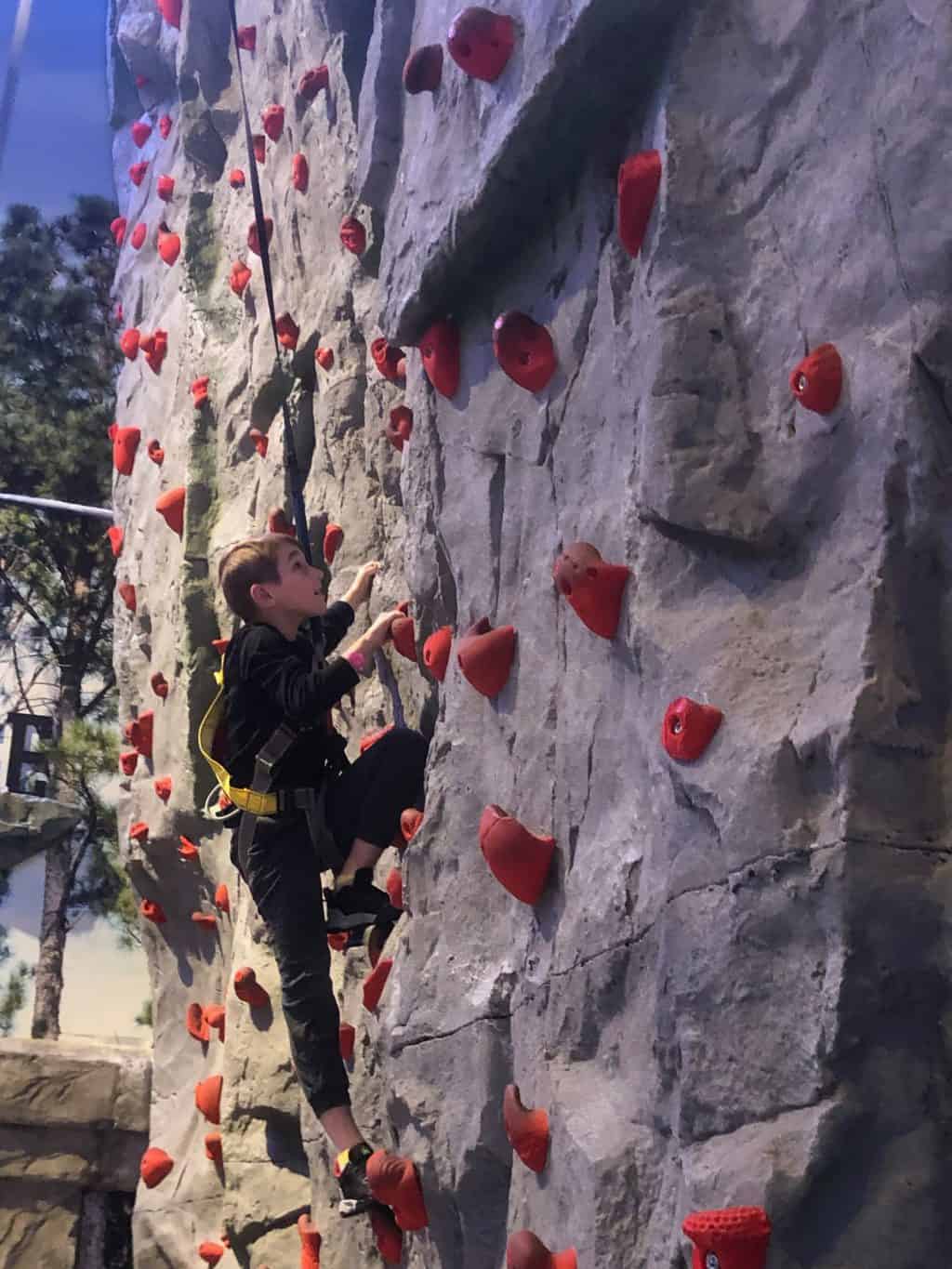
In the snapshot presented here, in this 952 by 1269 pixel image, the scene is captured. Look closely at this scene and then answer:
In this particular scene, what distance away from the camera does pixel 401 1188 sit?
6.86 ft

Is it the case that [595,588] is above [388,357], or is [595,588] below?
below

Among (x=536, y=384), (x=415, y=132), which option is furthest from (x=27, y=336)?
(x=536, y=384)

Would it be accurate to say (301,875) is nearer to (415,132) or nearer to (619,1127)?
(619,1127)

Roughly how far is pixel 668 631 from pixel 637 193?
58 cm

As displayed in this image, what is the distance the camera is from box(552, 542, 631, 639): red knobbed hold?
1712 millimetres

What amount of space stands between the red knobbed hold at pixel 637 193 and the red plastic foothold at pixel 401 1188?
1.47 meters

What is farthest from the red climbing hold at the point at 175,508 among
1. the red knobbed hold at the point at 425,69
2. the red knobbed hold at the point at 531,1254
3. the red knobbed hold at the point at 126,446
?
the red knobbed hold at the point at 531,1254

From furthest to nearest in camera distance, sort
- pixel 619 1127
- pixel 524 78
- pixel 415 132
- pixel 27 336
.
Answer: pixel 27 336 → pixel 415 132 → pixel 524 78 → pixel 619 1127

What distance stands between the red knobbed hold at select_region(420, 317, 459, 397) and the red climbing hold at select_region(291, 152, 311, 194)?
157cm

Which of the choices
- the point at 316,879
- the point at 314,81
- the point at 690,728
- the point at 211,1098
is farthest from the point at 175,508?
the point at 690,728

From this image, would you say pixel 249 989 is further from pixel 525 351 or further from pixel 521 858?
pixel 525 351

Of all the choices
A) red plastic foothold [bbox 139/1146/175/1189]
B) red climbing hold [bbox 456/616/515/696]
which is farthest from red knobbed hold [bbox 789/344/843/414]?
red plastic foothold [bbox 139/1146/175/1189]

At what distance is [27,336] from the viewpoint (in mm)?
7609

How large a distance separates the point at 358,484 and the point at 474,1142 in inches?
67.3
